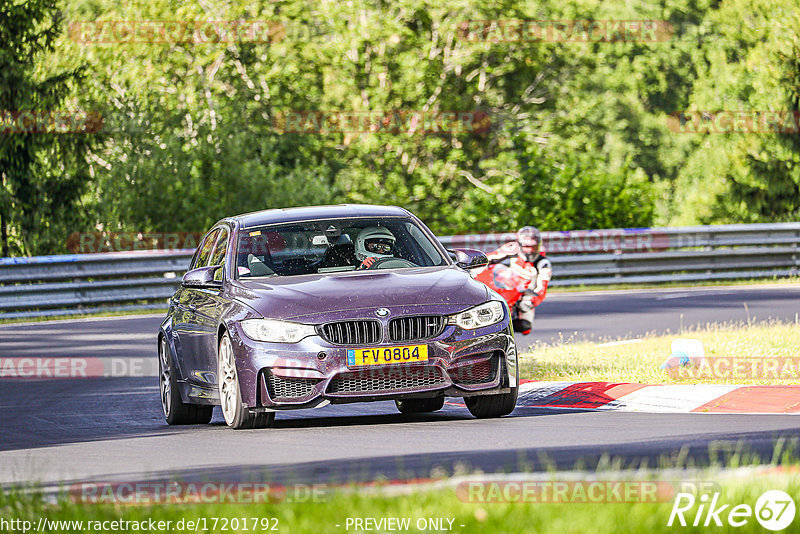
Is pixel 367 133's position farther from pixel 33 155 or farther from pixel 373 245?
pixel 373 245

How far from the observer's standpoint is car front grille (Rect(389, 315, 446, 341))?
10336 mm

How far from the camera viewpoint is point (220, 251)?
12211 mm

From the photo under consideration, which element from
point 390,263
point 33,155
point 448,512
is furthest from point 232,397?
point 33,155

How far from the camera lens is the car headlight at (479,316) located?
1048cm

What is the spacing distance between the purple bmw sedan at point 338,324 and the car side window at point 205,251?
2.70ft

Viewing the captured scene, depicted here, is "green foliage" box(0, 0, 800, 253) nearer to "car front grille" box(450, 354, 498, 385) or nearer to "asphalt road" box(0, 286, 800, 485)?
"asphalt road" box(0, 286, 800, 485)

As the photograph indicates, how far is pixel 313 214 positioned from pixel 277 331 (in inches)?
71.3

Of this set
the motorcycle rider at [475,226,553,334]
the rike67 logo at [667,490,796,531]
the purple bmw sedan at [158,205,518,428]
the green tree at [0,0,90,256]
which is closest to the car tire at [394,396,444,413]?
the purple bmw sedan at [158,205,518,428]

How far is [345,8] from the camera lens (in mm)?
40844

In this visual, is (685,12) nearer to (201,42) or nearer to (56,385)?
(201,42)

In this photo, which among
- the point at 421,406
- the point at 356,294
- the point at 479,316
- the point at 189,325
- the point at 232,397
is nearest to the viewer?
the point at 356,294

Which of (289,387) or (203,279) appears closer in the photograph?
(289,387)

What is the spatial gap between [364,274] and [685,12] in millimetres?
58029

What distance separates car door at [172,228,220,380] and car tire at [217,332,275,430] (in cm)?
66
